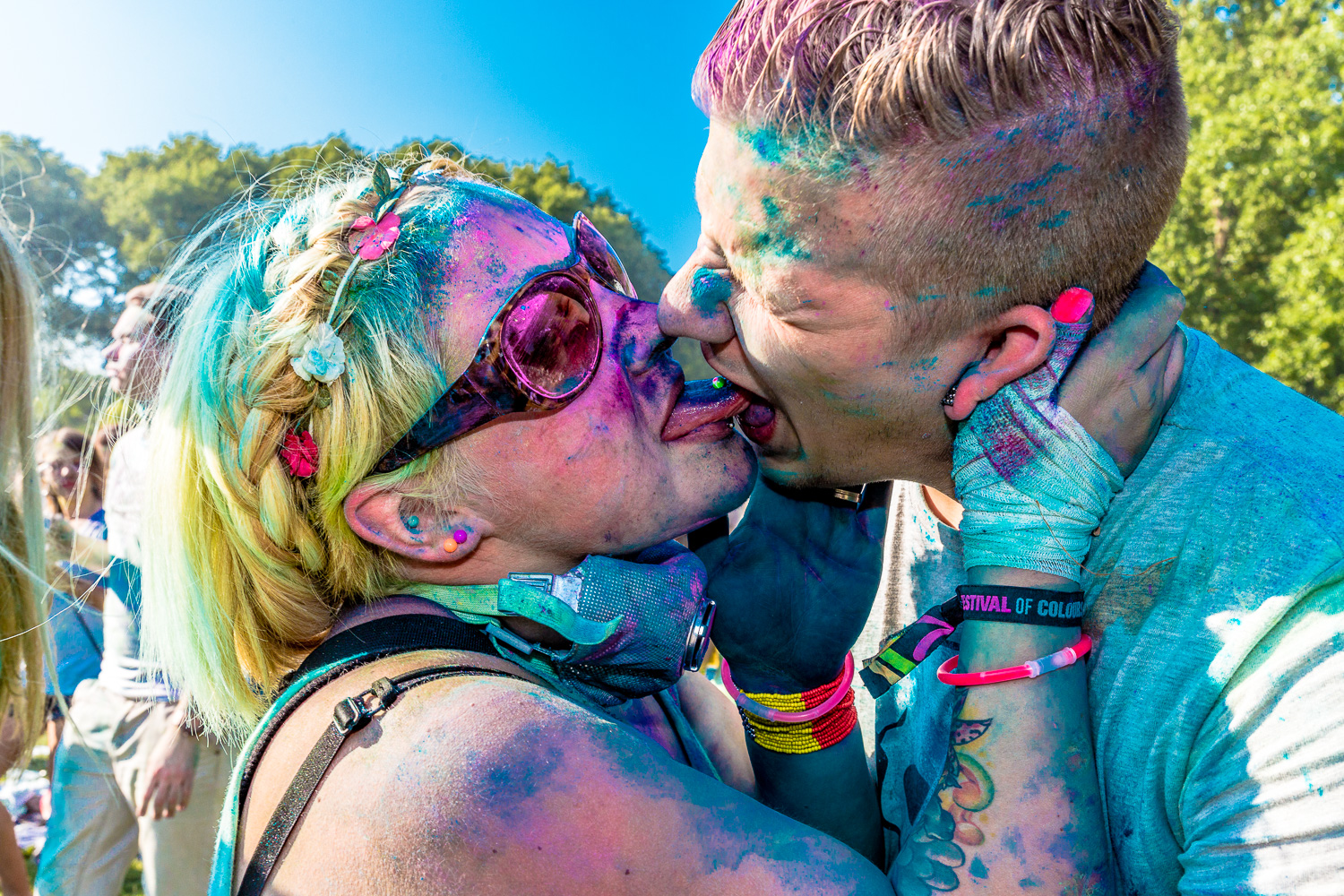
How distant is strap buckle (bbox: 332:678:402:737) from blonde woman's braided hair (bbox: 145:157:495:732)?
0.44 m

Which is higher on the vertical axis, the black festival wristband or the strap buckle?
the black festival wristband

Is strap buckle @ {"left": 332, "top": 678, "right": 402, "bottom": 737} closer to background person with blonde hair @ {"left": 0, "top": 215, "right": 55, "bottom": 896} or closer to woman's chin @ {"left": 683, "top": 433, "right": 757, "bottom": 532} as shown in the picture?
woman's chin @ {"left": 683, "top": 433, "right": 757, "bottom": 532}

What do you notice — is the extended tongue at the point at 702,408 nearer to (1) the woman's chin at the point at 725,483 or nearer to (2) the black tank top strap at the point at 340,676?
(1) the woman's chin at the point at 725,483

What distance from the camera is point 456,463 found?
1993mm

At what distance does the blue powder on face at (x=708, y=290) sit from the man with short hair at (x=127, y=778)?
365 centimetres

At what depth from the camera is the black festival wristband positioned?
1619 millimetres

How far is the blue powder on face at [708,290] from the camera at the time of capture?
202cm

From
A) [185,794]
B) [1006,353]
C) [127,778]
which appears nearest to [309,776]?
[1006,353]

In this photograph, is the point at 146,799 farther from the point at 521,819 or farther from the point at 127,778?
the point at 521,819

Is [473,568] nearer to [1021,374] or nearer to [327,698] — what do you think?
[327,698]

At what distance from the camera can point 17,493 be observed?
3.04 meters

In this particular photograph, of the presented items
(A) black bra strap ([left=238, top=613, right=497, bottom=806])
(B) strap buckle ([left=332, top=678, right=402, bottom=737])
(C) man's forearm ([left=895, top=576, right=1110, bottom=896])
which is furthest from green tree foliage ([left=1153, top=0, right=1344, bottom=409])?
(B) strap buckle ([left=332, top=678, right=402, bottom=737])

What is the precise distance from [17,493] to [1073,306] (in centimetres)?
334

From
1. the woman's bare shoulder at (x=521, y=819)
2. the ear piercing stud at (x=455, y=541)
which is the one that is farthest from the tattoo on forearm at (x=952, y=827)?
the ear piercing stud at (x=455, y=541)
